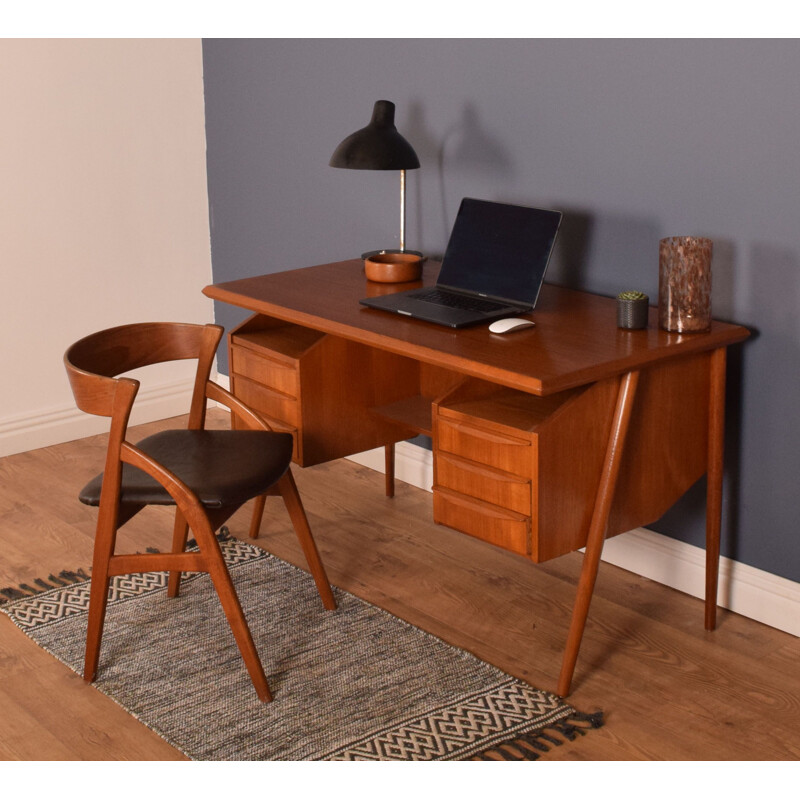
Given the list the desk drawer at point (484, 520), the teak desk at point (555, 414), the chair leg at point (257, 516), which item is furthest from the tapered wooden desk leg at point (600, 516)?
the chair leg at point (257, 516)

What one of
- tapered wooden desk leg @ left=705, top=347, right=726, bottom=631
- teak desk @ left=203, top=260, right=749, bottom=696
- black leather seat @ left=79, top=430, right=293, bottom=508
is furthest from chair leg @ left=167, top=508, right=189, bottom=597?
tapered wooden desk leg @ left=705, top=347, right=726, bottom=631

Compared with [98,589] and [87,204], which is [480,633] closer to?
[98,589]

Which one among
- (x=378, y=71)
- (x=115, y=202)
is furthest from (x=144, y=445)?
(x=115, y=202)

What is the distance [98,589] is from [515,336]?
988 mm

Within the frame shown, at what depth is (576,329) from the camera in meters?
2.36

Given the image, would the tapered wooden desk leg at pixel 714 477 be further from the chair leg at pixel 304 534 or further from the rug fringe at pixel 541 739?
the chair leg at pixel 304 534

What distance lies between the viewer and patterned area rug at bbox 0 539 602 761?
214 centimetres

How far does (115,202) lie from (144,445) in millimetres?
1574

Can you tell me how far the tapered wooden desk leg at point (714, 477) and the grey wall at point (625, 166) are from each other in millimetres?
114

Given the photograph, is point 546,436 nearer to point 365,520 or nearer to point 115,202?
point 365,520

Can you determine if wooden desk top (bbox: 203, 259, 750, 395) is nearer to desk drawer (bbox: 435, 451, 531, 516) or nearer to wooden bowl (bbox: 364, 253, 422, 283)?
wooden bowl (bbox: 364, 253, 422, 283)

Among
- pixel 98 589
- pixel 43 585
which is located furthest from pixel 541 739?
pixel 43 585

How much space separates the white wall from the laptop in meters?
1.51

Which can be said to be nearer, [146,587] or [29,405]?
[146,587]
